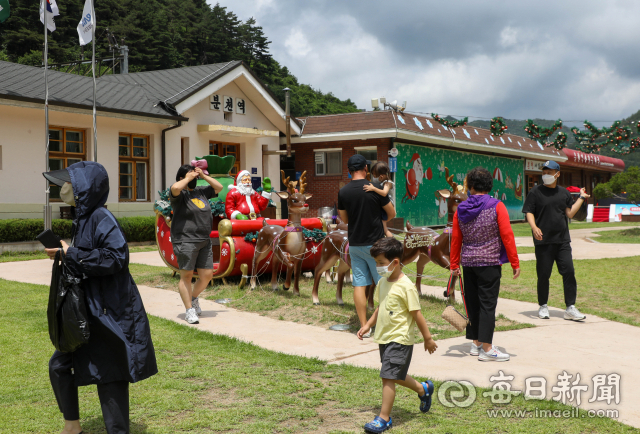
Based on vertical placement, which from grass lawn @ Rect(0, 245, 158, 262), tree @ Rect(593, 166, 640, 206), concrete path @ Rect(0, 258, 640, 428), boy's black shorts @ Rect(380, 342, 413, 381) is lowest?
concrete path @ Rect(0, 258, 640, 428)

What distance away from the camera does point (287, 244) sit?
8656 millimetres

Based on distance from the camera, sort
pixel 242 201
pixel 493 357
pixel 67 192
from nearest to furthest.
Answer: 1. pixel 67 192
2. pixel 493 357
3. pixel 242 201

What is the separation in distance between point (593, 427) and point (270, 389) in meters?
2.31

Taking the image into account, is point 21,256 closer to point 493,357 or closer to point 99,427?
point 99,427

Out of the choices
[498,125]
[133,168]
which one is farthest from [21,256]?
[498,125]

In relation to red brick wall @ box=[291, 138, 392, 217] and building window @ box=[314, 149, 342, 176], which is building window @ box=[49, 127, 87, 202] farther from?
building window @ box=[314, 149, 342, 176]

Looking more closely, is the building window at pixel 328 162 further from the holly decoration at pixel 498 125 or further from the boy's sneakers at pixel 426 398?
the boy's sneakers at pixel 426 398

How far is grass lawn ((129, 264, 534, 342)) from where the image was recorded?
696cm

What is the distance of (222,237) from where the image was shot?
9.06m

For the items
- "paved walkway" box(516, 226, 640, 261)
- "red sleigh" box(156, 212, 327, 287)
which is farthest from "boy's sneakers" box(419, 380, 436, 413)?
"paved walkway" box(516, 226, 640, 261)

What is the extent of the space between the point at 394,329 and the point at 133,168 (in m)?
16.2

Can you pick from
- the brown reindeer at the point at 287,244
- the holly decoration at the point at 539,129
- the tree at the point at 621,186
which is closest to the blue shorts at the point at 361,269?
the brown reindeer at the point at 287,244

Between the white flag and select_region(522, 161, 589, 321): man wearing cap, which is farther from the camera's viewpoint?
the white flag

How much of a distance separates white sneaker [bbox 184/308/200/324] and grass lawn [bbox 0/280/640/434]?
44.2 inches
